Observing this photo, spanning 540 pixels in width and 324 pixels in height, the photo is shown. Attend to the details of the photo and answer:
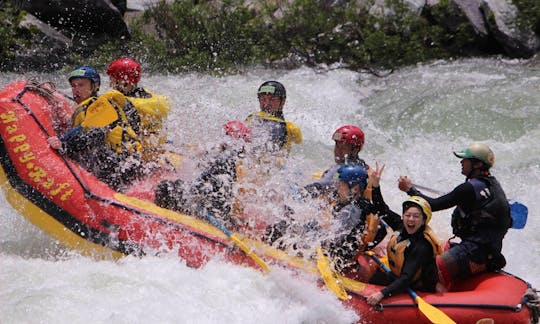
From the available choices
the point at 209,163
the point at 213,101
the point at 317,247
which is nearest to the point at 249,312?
the point at 317,247

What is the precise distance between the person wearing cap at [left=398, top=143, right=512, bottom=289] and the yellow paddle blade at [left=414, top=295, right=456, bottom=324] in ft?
1.74

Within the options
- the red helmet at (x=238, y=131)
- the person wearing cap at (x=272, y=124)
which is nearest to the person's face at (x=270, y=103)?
the person wearing cap at (x=272, y=124)

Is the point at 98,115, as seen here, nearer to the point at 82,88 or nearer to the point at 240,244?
the point at 82,88

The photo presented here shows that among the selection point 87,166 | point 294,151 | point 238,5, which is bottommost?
point 294,151

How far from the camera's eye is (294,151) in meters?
8.41

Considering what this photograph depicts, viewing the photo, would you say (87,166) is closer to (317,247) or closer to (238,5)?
(317,247)

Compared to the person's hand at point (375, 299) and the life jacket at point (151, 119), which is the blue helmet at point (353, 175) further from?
the life jacket at point (151, 119)

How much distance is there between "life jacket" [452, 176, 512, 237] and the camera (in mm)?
4430

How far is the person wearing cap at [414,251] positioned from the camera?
13.4 ft

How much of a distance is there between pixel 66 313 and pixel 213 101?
Result: 232 inches

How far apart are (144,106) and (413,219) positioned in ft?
7.91

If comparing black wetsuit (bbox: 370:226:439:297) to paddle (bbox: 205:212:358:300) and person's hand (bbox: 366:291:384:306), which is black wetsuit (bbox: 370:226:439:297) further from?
paddle (bbox: 205:212:358:300)

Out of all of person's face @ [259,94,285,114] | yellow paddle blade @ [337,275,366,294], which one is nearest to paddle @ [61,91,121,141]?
person's face @ [259,94,285,114]

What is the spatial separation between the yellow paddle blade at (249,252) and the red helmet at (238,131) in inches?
33.5
